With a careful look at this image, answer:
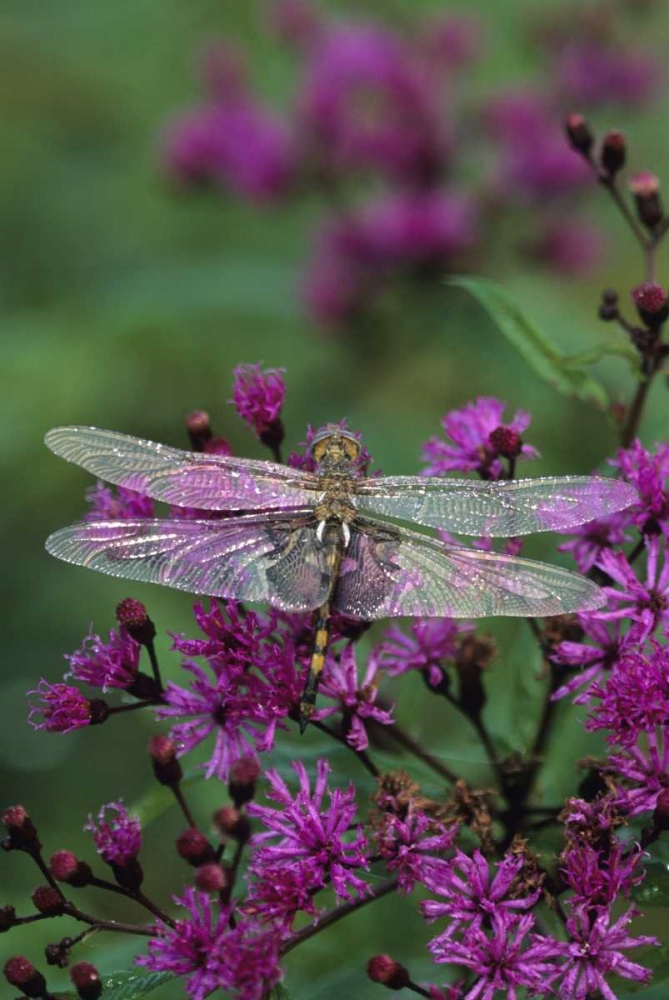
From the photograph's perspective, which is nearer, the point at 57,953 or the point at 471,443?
the point at 57,953

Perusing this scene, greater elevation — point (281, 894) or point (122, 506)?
point (122, 506)

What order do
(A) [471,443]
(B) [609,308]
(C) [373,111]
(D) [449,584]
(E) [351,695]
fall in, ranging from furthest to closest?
1. (C) [373,111]
2. (B) [609,308]
3. (A) [471,443]
4. (D) [449,584]
5. (E) [351,695]

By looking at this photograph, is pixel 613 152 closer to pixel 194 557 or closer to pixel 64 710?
pixel 194 557

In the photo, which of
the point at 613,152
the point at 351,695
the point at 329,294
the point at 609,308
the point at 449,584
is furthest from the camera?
the point at 329,294

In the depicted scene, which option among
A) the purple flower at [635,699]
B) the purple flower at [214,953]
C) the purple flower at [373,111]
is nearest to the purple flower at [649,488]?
the purple flower at [635,699]

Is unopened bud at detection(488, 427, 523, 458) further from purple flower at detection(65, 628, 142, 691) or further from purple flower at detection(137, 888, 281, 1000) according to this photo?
purple flower at detection(137, 888, 281, 1000)

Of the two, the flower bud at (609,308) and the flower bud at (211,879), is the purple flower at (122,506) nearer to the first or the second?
the flower bud at (211,879)

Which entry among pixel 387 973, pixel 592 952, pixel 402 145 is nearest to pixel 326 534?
pixel 387 973

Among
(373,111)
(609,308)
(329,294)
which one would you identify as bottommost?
(609,308)
